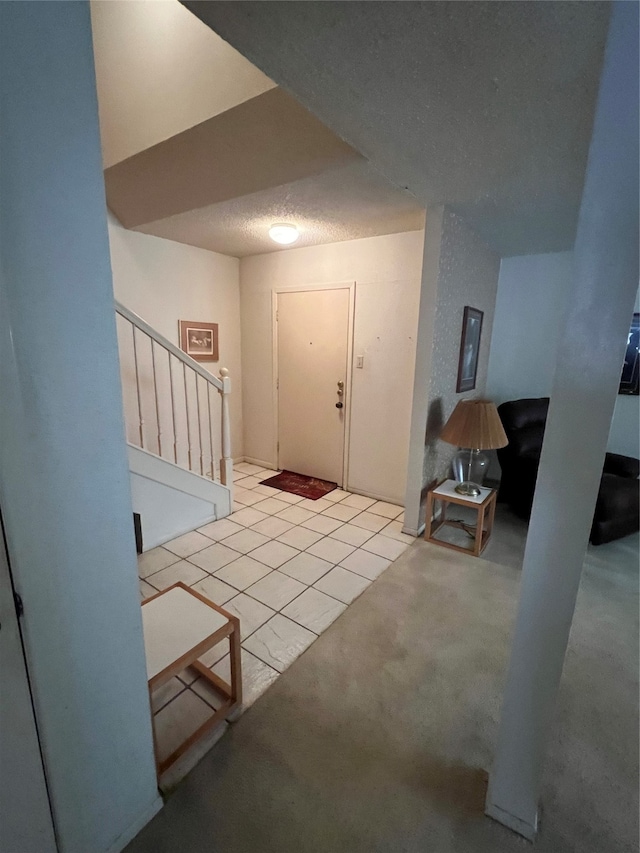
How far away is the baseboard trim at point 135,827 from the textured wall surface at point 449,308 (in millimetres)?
2281

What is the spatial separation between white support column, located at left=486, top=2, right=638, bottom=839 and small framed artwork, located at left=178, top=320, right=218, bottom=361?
137 inches

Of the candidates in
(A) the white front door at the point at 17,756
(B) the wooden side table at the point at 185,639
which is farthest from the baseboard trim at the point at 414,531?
(A) the white front door at the point at 17,756

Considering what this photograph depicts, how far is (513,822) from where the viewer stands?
1116 millimetres

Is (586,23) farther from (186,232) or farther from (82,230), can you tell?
(186,232)

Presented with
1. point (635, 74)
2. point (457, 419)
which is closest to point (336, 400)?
point (457, 419)

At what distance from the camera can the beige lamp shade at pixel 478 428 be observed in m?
2.50

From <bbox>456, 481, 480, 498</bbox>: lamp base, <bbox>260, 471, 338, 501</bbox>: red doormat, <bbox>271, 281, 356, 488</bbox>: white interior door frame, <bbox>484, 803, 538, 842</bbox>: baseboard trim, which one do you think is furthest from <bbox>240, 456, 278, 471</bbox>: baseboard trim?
<bbox>484, 803, 538, 842</bbox>: baseboard trim

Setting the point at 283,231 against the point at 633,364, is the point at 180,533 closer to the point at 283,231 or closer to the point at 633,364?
the point at 283,231

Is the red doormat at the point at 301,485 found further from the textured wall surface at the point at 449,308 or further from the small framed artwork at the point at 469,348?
the small framed artwork at the point at 469,348

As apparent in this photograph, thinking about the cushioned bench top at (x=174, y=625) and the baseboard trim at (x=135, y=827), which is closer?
the baseboard trim at (x=135, y=827)

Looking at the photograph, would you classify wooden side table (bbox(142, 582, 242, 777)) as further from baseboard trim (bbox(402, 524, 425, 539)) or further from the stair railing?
baseboard trim (bbox(402, 524, 425, 539))

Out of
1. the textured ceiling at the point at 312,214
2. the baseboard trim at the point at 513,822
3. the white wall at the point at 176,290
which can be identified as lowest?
the baseboard trim at the point at 513,822

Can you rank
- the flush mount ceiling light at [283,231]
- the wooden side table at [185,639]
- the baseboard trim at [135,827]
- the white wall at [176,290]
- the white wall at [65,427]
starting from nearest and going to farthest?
the white wall at [65,427] < the baseboard trim at [135,827] < the wooden side table at [185,639] < the flush mount ceiling light at [283,231] < the white wall at [176,290]

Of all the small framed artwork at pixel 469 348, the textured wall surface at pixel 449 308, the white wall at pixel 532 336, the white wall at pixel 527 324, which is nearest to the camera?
the textured wall surface at pixel 449 308
